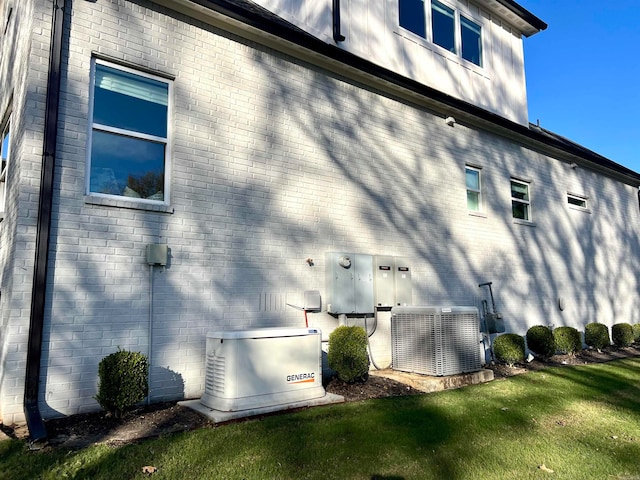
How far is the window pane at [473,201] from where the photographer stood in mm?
10391

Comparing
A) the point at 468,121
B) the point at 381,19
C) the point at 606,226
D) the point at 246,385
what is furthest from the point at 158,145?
the point at 606,226

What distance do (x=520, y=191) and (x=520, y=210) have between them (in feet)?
1.53

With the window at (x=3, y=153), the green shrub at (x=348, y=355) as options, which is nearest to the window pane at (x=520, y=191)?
the green shrub at (x=348, y=355)

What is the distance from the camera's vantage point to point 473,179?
10.6 metres

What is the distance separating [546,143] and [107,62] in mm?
10116

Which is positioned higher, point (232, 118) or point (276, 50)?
point (276, 50)

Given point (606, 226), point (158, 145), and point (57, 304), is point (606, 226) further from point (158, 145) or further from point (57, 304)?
point (57, 304)

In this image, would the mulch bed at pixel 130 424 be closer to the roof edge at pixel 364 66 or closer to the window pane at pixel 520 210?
the roof edge at pixel 364 66

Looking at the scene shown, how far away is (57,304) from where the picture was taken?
5.29 m

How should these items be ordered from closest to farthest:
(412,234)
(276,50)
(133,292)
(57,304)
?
(57,304), (133,292), (276,50), (412,234)

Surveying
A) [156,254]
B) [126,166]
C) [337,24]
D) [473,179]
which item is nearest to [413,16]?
[337,24]

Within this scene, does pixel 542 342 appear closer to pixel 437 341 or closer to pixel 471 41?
pixel 437 341

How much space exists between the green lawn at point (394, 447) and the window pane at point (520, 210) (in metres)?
5.93

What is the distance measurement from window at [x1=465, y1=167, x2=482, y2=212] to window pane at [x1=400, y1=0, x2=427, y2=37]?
10.1 feet
